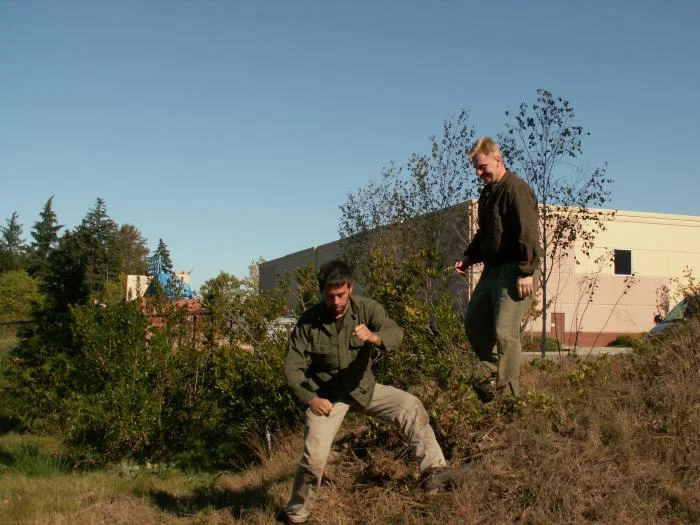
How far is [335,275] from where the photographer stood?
193 inches

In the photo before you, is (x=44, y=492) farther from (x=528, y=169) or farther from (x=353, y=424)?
(x=528, y=169)

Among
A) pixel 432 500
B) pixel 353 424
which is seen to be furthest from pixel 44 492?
pixel 432 500

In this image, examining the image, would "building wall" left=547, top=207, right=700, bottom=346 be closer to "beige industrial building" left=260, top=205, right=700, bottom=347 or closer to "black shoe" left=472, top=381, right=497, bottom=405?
"beige industrial building" left=260, top=205, right=700, bottom=347

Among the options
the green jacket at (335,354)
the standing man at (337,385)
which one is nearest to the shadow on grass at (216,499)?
the standing man at (337,385)

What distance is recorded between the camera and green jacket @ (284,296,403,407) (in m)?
5.02

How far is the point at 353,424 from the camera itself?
7.35 meters

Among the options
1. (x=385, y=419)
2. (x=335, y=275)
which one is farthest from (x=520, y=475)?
(x=335, y=275)

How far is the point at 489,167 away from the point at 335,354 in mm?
1905

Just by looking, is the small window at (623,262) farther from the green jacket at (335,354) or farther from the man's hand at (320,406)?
the man's hand at (320,406)

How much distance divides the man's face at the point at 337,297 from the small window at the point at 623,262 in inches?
1324

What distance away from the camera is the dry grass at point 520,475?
487cm

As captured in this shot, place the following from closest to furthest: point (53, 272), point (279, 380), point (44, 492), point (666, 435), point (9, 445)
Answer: point (666, 435), point (44, 492), point (279, 380), point (9, 445), point (53, 272)

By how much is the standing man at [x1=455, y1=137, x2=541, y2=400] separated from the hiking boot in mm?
1032

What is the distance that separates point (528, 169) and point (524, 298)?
27.0 feet
